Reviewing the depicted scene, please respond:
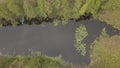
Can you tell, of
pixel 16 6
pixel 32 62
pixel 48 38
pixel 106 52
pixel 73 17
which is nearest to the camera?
pixel 32 62

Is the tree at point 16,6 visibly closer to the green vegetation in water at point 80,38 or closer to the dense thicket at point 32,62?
the dense thicket at point 32,62

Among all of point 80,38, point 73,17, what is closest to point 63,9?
point 73,17

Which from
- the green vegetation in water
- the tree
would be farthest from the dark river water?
the tree

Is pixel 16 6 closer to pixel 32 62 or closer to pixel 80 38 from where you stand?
pixel 32 62

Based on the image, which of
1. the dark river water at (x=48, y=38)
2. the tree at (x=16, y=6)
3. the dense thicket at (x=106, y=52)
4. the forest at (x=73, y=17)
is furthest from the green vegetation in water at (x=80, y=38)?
the tree at (x=16, y=6)

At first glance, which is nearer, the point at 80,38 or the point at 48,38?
the point at 80,38

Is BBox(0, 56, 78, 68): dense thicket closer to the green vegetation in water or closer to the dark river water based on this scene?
the dark river water
